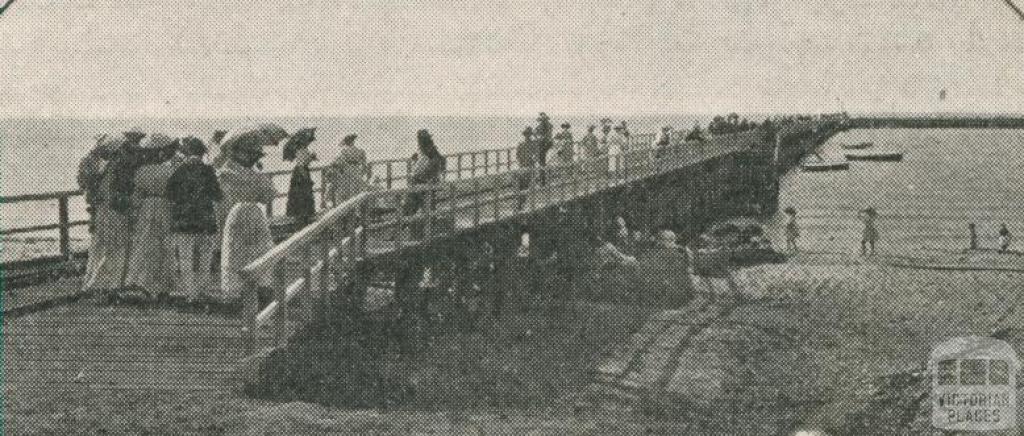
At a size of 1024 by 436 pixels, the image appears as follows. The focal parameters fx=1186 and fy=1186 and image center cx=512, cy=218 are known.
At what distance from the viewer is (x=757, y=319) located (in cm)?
1792

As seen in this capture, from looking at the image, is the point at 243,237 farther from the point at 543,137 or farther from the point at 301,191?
the point at 543,137

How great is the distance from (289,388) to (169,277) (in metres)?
2.77

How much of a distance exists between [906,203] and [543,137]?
34867 mm

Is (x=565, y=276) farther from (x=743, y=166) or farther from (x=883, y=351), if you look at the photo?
(x=743, y=166)

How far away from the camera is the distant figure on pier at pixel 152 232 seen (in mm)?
10406

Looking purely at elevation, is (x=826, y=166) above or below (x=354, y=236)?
below

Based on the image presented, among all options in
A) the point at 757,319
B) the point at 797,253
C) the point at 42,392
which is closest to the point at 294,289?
the point at 42,392

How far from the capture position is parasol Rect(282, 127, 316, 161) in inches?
488

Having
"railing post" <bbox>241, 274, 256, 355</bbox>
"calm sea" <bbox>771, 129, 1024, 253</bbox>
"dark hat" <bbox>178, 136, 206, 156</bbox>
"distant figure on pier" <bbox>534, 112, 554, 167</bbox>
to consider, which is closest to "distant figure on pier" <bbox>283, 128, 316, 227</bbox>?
"dark hat" <bbox>178, 136, 206, 156</bbox>

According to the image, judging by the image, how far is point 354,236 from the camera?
10.8m

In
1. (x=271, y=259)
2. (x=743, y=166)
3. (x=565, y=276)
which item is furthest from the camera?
(x=743, y=166)

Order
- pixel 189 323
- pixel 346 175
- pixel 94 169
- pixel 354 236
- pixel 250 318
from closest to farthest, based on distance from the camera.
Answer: pixel 250 318
pixel 189 323
pixel 354 236
pixel 94 169
pixel 346 175

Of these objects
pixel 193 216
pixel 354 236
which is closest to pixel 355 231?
pixel 354 236

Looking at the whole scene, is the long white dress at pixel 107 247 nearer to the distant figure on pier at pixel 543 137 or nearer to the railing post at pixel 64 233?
the railing post at pixel 64 233
